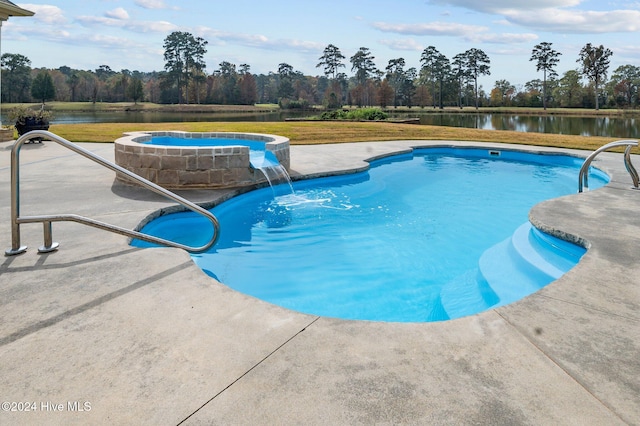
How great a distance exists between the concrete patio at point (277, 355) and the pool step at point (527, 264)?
1.75 ft

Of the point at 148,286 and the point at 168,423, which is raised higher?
the point at 148,286

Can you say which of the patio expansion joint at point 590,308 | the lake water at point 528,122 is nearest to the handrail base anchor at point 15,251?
the patio expansion joint at point 590,308

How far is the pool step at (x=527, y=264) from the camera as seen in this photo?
4543mm

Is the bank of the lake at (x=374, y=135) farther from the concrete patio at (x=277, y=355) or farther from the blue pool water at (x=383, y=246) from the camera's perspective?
the concrete patio at (x=277, y=355)

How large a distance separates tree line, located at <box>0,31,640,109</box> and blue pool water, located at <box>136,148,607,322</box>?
63.5 metres

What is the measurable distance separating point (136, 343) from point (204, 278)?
3.49 feet

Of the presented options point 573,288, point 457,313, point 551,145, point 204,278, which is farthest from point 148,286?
point 551,145

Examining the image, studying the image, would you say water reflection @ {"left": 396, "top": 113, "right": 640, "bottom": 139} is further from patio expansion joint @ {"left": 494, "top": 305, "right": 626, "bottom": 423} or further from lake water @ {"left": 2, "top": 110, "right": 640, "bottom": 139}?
patio expansion joint @ {"left": 494, "top": 305, "right": 626, "bottom": 423}

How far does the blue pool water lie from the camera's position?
4.66 meters

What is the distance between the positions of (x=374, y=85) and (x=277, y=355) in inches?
3690

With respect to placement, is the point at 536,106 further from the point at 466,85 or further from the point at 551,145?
the point at 551,145

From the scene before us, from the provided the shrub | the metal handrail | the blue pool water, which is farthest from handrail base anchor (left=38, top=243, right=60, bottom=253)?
the shrub

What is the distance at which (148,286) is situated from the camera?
3.48 metres

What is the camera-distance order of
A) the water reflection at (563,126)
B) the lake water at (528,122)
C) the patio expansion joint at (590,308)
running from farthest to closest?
the lake water at (528,122)
the water reflection at (563,126)
the patio expansion joint at (590,308)
